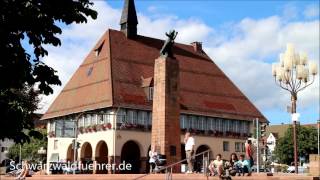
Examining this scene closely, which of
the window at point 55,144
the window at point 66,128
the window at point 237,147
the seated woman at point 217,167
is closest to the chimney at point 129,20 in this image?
the window at point 66,128

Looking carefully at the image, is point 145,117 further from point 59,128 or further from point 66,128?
point 59,128

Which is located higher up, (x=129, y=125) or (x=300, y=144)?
(x=129, y=125)

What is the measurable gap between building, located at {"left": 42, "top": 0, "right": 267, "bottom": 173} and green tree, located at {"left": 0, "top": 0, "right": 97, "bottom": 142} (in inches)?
1868

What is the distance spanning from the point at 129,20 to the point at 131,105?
519 inches

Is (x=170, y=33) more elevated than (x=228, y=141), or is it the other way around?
(x=170, y=33)

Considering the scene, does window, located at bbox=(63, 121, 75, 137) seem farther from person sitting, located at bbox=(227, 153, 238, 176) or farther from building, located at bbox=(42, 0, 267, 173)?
person sitting, located at bbox=(227, 153, 238, 176)

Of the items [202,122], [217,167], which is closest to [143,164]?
[202,122]

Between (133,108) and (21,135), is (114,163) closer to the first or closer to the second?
(133,108)

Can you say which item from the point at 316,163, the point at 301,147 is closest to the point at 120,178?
the point at 316,163

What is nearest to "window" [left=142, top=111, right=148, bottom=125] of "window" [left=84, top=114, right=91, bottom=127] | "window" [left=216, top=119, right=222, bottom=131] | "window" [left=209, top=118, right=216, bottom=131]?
"window" [left=84, top=114, right=91, bottom=127]

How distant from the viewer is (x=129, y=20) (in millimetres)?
68812

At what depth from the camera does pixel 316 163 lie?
104ft

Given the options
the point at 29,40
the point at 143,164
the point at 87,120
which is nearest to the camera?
the point at 29,40

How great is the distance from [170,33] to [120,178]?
8.99 metres
